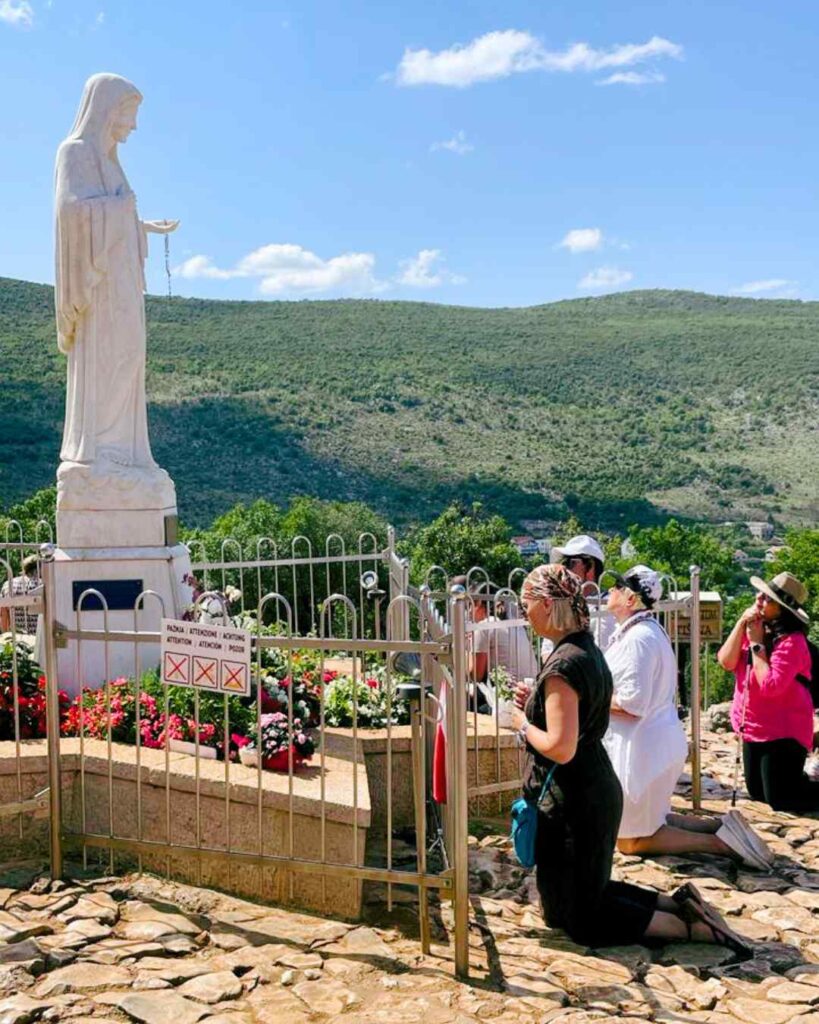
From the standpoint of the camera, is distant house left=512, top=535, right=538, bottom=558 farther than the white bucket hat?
Yes

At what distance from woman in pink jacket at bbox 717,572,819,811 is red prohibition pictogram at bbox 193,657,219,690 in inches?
141

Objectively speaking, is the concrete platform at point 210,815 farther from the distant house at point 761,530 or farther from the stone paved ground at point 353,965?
the distant house at point 761,530

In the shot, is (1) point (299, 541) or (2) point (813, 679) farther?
(1) point (299, 541)

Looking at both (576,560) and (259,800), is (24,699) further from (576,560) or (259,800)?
(576,560)

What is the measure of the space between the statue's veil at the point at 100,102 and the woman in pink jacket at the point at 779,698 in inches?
205

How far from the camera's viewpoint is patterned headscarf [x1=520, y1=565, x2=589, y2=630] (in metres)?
4.50

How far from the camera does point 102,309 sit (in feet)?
25.0

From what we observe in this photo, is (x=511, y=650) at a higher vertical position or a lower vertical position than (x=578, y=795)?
higher

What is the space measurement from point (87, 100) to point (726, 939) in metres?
6.41

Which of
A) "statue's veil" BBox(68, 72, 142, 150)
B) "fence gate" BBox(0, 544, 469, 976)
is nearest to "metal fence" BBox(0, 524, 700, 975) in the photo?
"fence gate" BBox(0, 544, 469, 976)

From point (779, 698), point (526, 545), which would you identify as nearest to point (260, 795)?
point (779, 698)

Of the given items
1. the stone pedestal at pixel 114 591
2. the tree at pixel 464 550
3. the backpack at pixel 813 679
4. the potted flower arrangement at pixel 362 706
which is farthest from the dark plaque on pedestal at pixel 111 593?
the tree at pixel 464 550

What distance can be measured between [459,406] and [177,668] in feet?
160

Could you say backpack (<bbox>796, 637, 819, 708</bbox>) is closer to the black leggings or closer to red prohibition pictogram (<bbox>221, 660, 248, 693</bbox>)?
the black leggings
